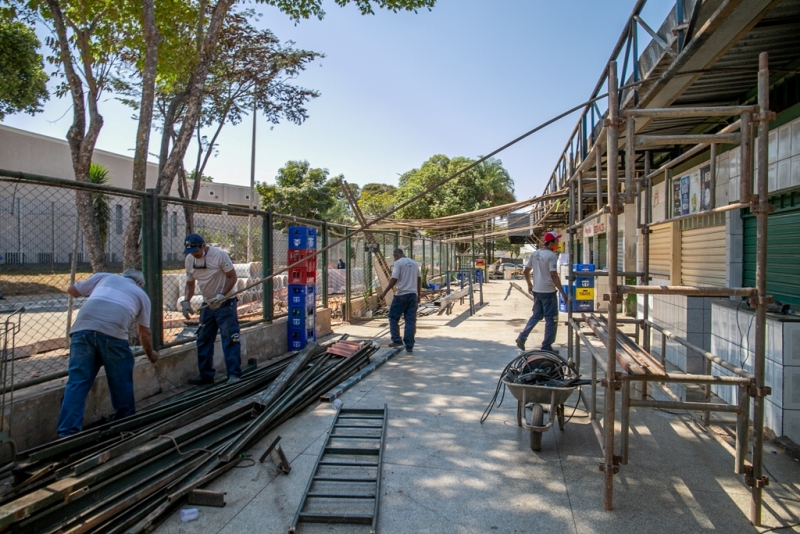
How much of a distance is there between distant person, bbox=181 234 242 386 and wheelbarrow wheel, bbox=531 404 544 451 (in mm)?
3418

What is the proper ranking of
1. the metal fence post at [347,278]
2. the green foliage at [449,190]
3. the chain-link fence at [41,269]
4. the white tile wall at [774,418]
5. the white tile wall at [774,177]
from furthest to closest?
the green foliage at [449,190] < the metal fence post at [347,278] < the chain-link fence at [41,269] < the white tile wall at [774,177] < the white tile wall at [774,418]

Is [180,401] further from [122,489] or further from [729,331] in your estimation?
[729,331]

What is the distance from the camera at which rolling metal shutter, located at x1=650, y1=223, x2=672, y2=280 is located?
826 cm

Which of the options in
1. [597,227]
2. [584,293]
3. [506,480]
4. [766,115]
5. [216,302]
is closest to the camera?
[766,115]

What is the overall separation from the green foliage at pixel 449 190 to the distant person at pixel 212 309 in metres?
21.1

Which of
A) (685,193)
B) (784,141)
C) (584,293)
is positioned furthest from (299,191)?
(784,141)

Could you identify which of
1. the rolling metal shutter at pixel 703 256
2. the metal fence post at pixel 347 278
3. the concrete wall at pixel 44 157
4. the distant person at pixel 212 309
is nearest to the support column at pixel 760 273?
the rolling metal shutter at pixel 703 256

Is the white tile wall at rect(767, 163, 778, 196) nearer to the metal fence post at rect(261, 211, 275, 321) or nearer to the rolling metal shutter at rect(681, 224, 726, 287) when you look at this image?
the rolling metal shutter at rect(681, 224, 726, 287)

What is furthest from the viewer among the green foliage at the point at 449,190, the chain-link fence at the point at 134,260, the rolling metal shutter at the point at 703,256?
the green foliage at the point at 449,190

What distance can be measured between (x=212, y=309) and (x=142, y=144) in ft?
8.40

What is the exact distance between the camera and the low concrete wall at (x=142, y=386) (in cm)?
405

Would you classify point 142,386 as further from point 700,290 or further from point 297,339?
point 700,290

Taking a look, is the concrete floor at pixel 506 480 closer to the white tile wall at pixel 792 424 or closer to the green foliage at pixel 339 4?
the white tile wall at pixel 792 424

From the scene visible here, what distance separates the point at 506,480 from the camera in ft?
11.9
